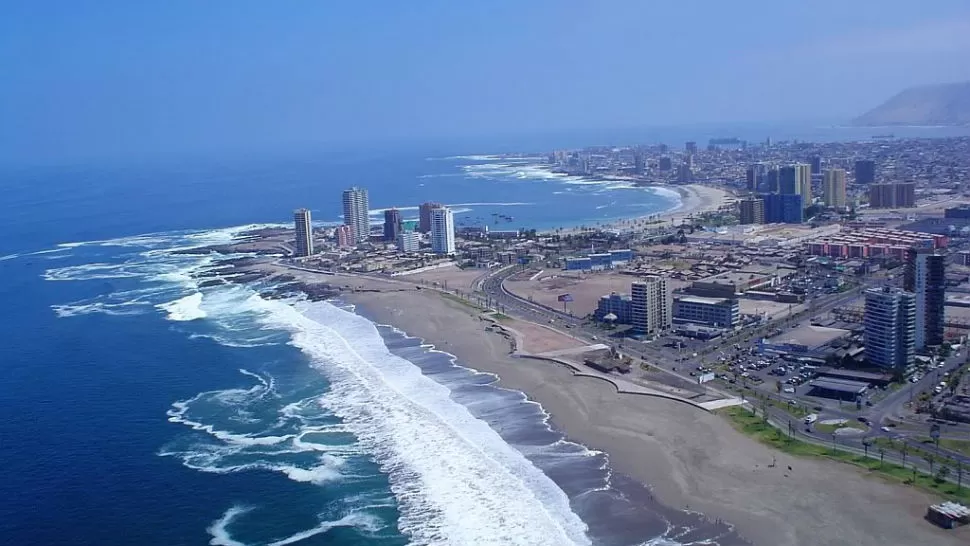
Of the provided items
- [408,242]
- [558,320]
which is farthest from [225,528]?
[408,242]

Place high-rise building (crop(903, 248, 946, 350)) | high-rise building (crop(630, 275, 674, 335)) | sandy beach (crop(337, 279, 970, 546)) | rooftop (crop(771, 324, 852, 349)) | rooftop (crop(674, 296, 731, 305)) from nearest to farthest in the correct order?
sandy beach (crop(337, 279, 970, 546)) < high-rise building (crop(903, 248, 946, 350)) < rooftop (crop(771, 324, 852, 349)) < high-rise building (crop(630, 275, 674, 335)) < rooftop (crop(674, 296, 731, 305))

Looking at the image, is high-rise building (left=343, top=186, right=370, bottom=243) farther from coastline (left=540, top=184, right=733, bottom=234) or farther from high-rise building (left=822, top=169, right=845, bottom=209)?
high-rise building (left=822, top=169, right=845, bottom=209)

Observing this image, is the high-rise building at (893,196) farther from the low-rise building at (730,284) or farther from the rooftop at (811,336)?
the rooftop at (811,336)

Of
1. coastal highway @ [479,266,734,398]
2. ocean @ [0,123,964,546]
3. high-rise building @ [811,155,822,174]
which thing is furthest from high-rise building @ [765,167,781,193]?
ocean @ [0,123,964,546]

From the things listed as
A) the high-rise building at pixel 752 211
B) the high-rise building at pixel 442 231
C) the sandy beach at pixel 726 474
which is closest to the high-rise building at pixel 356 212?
the high-rise building at pixel 442 231

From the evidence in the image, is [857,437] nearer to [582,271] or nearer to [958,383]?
[958,383]

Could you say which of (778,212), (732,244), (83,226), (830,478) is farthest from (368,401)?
(83,226)
